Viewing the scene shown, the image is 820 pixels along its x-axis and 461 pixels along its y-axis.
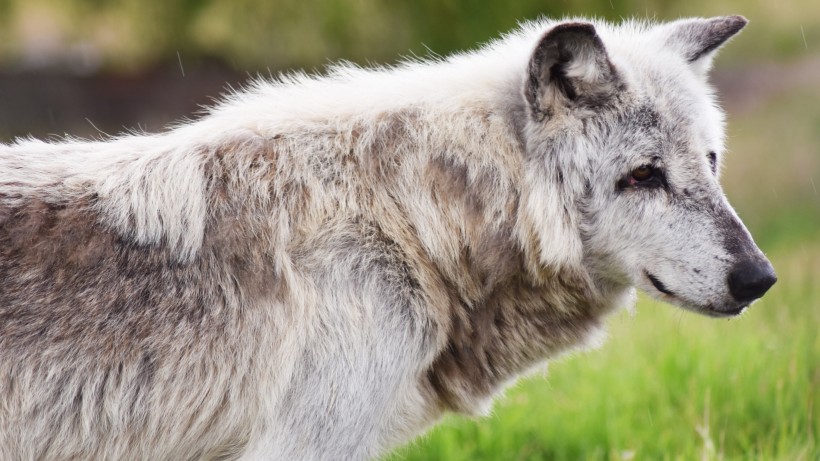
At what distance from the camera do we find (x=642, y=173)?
3629mm

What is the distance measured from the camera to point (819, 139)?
12.8 metres

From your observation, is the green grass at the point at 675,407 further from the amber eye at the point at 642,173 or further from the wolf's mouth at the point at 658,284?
the amber eye at the point at 642,173

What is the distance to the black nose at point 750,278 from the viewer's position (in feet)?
11.2

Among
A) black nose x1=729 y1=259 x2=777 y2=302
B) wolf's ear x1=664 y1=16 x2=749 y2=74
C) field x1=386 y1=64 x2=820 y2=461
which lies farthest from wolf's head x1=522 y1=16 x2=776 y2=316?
field x1=386 y1=64 x2=820 y2=461

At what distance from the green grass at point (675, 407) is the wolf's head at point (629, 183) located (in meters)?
0.79

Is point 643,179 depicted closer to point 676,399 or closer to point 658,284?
point 658,284

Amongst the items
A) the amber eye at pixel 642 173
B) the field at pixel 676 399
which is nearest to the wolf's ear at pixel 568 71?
the amber eye at pixel 642 173

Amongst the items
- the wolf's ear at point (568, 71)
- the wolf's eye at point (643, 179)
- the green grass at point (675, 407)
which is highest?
the wolf's ear at point (568, 71)

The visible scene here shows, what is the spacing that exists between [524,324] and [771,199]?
9.58 m

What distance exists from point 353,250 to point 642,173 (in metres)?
1.25

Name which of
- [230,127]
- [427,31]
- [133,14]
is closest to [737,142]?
[427,31]

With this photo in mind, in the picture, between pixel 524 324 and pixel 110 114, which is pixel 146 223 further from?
pixel 110 114

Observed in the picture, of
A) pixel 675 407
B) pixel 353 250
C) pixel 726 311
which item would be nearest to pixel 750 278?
pixel 726 311

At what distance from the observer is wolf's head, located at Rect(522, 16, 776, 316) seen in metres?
3.50
